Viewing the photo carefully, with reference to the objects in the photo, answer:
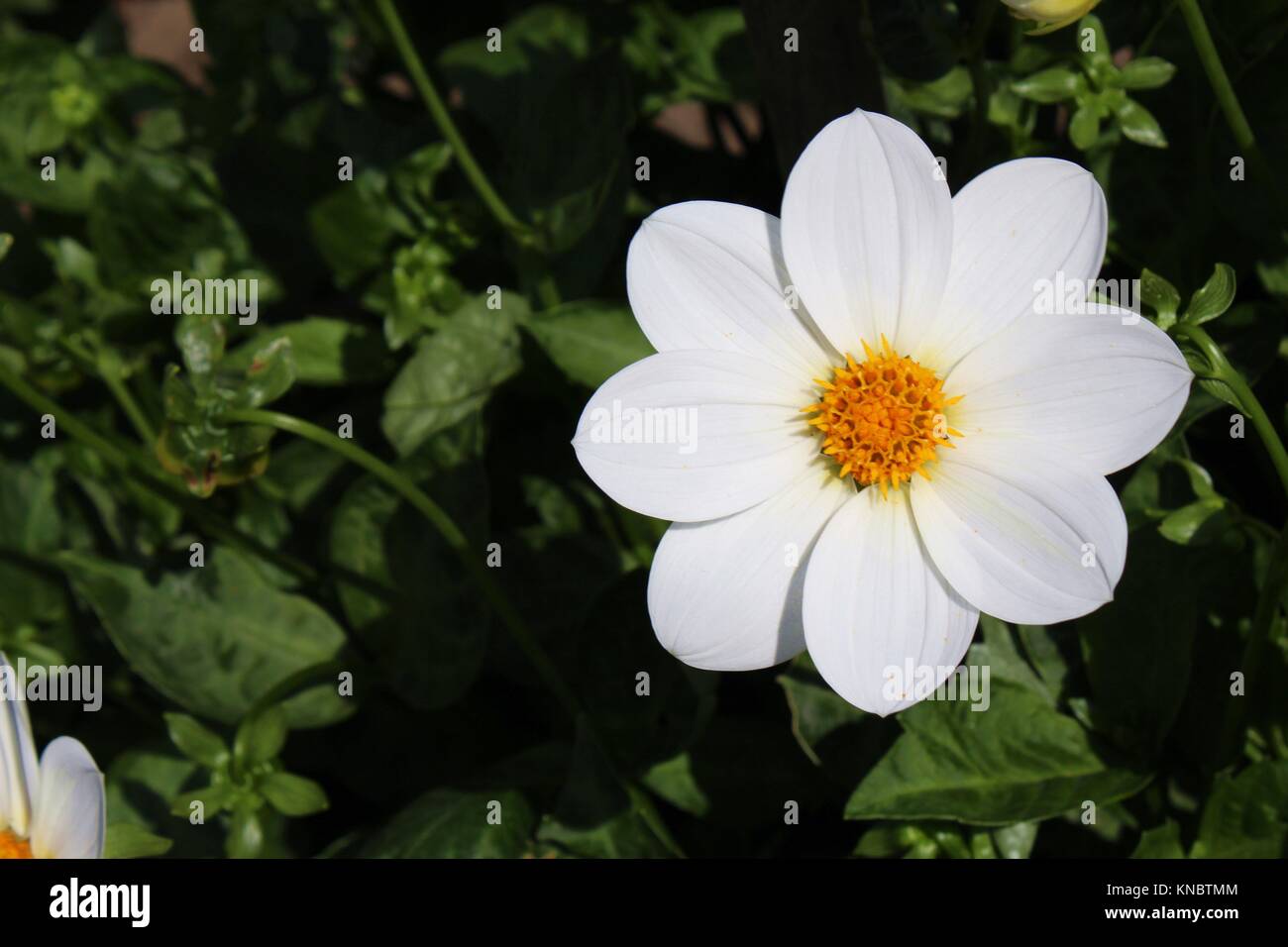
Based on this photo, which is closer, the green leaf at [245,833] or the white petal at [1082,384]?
the white petal at [1082,384]

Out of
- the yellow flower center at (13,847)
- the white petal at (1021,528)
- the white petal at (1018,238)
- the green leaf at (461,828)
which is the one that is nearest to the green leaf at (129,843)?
the yellow flower center at (13,847)

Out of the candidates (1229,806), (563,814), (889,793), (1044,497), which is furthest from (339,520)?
(1229,806)

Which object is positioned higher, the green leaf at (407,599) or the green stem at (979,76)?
the green stem at (979,76)

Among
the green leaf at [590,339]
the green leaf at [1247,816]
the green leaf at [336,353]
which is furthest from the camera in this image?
the green leaf at [336,353]

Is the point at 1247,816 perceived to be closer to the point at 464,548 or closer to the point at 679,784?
the point at 679,784

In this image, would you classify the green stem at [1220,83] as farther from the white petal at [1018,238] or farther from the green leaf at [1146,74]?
the white petal at [1018,238]

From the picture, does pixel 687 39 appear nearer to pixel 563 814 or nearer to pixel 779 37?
pixel 779 37

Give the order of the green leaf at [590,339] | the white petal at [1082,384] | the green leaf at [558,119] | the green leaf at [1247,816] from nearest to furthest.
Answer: the white petal at [1082,384], the green leaf at [1247,816], the green leaf at [590,339], the green leaf at [558,119]
